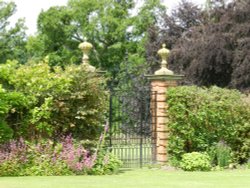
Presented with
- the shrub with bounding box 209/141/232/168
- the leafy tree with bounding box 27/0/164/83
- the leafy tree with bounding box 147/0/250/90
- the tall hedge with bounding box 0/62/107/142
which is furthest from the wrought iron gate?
the leafy tree with bounding box 27/0/164/83

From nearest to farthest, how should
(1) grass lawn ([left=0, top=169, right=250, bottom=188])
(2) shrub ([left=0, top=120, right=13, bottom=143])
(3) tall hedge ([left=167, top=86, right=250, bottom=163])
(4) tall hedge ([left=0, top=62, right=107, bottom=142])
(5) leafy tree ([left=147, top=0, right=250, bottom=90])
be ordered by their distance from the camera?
1. (1) grass lawn ([left=0, top=169, right=250, bottom=188])
2. (2) shrub ([left=0, top=120, right=13, bottom=143])
3. (4) tall hedge ([left=0, top=62, right=107, bottom=142])
4. (3) tall hedge ([left=167, top=86, right=250, bottom=163])
5. (5) leafy tree ([left=147, top=0, right=250, bottom=90])

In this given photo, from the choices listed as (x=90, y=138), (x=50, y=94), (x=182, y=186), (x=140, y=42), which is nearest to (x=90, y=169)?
(x=90, y=138)

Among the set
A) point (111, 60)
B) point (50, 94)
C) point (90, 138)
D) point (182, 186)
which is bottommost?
point (182, 186)

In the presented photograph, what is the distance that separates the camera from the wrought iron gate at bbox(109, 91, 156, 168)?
15.0 m

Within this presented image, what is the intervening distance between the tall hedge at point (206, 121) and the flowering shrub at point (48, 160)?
281 centimetres

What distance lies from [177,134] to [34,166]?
4.57 meters

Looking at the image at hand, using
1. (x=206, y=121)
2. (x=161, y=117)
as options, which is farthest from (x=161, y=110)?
(x=206, y=121)

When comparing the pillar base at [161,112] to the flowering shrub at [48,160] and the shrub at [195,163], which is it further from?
the flowering shrub at [48,160]

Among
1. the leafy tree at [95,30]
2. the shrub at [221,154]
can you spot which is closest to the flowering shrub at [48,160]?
the shrub at [221,154]

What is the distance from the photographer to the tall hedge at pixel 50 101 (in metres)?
13.1

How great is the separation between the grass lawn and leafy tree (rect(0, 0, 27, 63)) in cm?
3067

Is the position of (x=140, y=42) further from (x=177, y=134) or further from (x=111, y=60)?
(x=177, y=134)

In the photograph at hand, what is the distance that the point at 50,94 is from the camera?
43.8 feet

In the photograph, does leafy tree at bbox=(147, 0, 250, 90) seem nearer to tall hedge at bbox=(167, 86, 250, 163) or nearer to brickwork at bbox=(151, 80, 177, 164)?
tall hedge at bbox=(167, 86, 250, 163)
